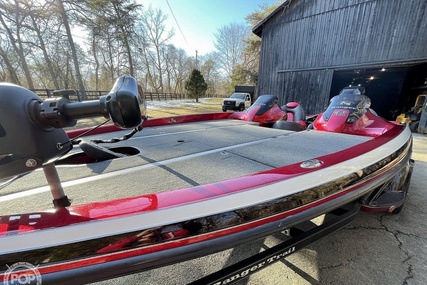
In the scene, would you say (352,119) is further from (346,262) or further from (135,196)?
A: (135,196)

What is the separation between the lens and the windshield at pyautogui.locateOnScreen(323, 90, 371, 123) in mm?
2625

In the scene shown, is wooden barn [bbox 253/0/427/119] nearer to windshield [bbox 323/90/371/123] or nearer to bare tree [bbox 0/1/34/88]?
→ windshield [bbox 323/90/371/123]

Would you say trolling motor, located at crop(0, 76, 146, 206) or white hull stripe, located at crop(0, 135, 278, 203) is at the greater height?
trolling motor, located at crop(0, 76, 146, 206)

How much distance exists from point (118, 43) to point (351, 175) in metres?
24.0

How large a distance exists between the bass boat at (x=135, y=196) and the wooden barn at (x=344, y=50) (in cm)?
882

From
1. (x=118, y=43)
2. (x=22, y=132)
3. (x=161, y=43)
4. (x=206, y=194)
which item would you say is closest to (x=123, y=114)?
(x=22, y=132)

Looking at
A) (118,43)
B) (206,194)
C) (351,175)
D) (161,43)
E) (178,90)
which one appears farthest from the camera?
(178,90)

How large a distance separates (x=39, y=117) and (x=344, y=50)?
426 inches

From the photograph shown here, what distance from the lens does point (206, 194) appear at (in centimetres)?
88

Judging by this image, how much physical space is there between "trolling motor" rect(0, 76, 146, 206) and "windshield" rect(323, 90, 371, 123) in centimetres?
281

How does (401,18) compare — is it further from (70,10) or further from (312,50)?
(70,10)

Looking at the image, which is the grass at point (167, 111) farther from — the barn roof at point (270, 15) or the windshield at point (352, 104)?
the barn roof at point (270, 15)

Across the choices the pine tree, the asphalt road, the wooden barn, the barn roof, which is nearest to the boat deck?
the asphalt road

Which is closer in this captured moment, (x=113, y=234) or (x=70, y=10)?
(x=113, y=234)
